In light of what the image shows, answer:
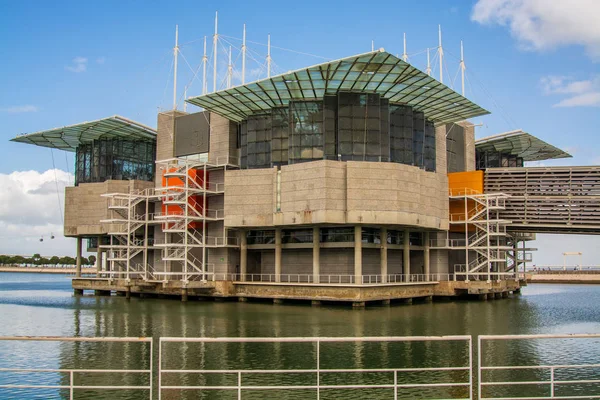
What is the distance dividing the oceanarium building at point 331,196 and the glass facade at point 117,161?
11.8 feet

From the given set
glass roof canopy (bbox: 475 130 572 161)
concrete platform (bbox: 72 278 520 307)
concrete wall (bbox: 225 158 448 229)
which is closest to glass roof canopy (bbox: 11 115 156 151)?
concrete platform (bbox: 72 278 520 307)

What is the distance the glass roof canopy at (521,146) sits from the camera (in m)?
92.2

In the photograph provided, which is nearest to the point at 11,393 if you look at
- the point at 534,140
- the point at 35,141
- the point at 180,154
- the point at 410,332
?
the point at 410,332

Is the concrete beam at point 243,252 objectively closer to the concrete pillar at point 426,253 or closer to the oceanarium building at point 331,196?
the oceanarium building at point 331,196

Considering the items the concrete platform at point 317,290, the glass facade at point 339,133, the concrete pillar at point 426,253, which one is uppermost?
the glass facade at point 339,133

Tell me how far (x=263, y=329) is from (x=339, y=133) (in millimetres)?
28674

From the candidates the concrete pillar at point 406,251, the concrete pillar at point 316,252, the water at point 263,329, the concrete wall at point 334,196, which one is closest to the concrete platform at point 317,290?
the water at point 263,329

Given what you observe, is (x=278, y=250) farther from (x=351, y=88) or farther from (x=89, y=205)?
(x=89, y=205)

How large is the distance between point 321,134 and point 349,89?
218 inches

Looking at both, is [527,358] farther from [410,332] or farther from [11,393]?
[11,393]

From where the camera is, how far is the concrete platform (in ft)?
201

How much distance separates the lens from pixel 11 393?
75.2 ft

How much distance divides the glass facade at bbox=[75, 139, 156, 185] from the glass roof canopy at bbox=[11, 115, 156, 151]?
1081 mm

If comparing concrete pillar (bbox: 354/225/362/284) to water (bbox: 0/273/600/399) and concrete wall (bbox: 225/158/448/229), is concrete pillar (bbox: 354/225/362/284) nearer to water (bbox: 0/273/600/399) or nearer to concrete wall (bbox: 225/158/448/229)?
concrete wall (bbox: 225/158/448/229)
